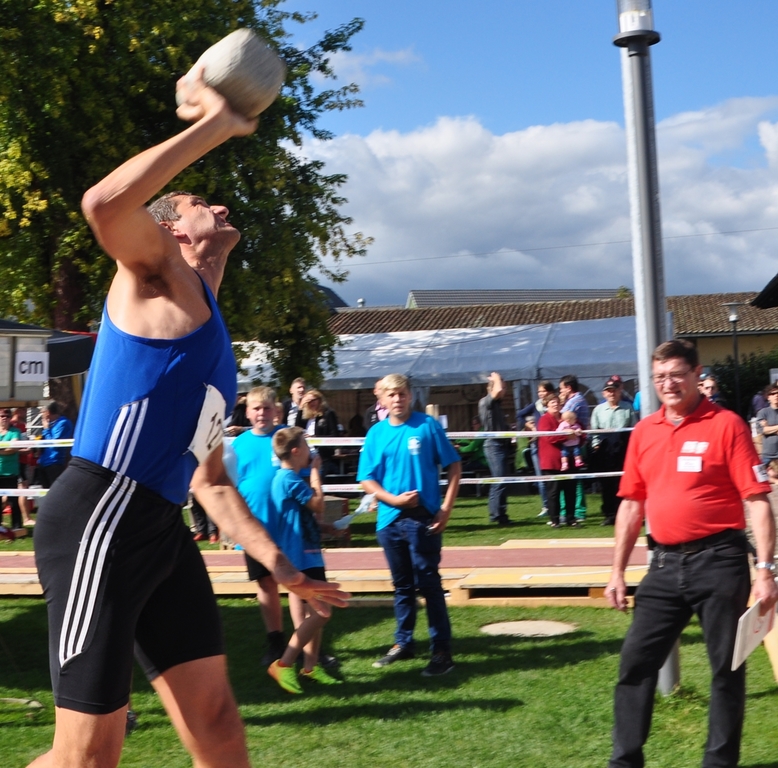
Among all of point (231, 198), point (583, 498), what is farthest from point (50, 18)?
point (583, 498)

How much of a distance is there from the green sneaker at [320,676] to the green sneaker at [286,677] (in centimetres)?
25

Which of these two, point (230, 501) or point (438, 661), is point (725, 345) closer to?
point (438, 661)

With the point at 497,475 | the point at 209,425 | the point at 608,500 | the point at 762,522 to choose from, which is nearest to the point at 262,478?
the point at 762,522

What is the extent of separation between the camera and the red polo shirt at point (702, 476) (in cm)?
441

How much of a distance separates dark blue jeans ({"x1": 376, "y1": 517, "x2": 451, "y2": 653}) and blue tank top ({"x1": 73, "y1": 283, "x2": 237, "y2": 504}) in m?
4.12

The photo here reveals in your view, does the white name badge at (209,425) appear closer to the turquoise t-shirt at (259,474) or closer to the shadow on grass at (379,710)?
the shadow on grass at (379,710)

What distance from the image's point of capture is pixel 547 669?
6574mm

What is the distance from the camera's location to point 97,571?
107 inches

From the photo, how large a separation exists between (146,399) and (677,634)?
2.91 metres

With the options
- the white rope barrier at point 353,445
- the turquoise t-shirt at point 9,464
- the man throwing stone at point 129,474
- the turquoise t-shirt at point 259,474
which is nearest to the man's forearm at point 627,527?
the man throwing stone at point 129,474

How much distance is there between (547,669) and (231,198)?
606 inches

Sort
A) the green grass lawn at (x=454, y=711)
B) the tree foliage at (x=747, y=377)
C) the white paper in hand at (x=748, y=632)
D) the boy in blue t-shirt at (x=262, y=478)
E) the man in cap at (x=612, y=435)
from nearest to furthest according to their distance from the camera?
the white paper in hand at (x=748, y=632) → the green grass lawn at (x=454, y=711) → the boy in blue t-shirt at (x=262, y=478) → the man in cap at (x=612, y=435) → the tree foliage at (x=747, y=377)

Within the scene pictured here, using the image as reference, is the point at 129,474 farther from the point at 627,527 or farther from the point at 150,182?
the point at 627,527

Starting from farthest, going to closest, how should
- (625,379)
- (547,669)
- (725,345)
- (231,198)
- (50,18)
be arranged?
(725,345) → (625,379) → (231,198) → (50,18) → (547,669)
